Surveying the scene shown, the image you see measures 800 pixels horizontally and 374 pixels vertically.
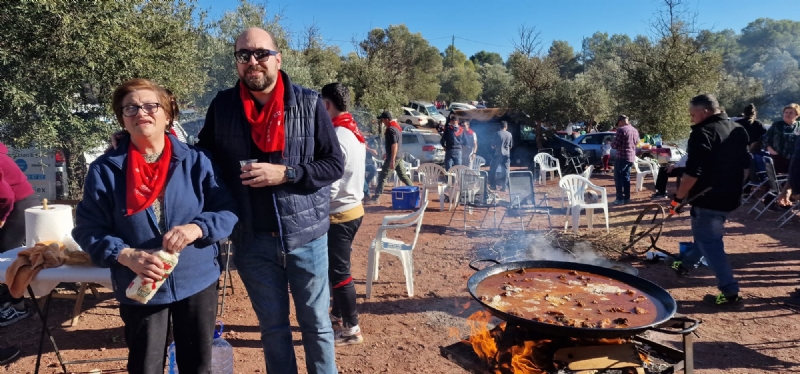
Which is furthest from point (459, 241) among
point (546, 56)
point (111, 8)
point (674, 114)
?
point (546, 56)

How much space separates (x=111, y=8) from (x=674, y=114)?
566 inches

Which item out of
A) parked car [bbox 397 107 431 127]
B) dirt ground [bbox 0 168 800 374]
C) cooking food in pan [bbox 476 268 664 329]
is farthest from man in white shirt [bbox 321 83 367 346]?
parked car [bbox 397 107 431 127]

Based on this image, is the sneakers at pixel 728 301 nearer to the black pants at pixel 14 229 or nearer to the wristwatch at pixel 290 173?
the wristwatch at pixel 290 173

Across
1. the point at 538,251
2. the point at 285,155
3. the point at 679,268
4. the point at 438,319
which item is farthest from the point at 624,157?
the point at 285,155

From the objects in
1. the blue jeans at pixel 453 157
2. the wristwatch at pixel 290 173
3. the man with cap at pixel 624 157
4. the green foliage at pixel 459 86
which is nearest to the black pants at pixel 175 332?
the wristwatch at pixel 290 173

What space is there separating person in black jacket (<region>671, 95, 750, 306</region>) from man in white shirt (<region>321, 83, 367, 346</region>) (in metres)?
3.08

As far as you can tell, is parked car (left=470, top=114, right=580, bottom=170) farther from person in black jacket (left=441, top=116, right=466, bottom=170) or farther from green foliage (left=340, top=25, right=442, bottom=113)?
person in black jacket (left=441, top=116, right=466, bottom=170)

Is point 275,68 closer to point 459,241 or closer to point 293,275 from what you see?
point 293,275

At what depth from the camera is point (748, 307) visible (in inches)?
182

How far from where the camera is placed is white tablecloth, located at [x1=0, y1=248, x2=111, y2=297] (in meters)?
2.95

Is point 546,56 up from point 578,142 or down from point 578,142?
up

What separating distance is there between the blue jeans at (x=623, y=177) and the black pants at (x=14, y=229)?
32.9ft

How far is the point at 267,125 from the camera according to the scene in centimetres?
231

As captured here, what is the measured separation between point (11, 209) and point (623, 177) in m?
10.2
